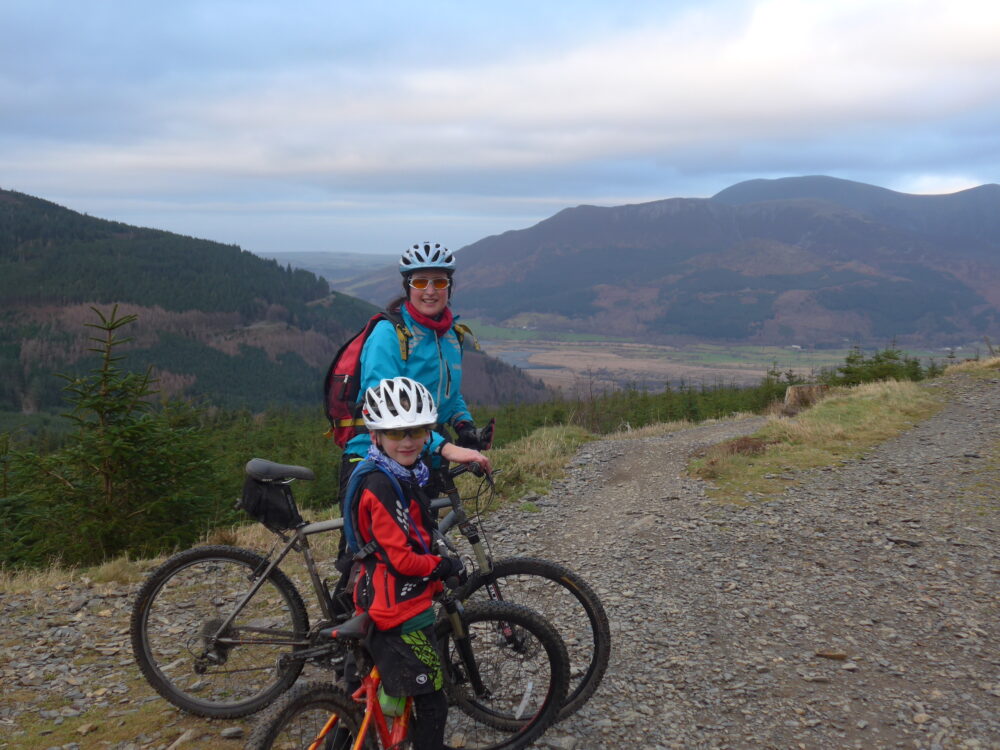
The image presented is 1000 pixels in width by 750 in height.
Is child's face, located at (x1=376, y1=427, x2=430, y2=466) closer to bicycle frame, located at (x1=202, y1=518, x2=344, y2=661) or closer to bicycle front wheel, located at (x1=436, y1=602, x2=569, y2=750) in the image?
bicycle frame, located at (x1=202, y1=518, x2=344, y2=661)

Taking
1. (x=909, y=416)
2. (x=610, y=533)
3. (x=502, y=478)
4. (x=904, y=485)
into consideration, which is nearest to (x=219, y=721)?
(x=610, y=533)

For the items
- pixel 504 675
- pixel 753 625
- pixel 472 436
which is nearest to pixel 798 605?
pixel 753 625

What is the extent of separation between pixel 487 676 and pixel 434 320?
216cm

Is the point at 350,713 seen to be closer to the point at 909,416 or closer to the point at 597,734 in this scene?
the point at 597,734

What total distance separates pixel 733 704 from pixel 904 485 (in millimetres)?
6645

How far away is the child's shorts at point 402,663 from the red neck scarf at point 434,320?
1.76 meters

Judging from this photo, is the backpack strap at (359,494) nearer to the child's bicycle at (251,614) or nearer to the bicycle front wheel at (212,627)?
the child's bicycle at (251,614)

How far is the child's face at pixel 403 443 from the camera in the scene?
10.6 feet

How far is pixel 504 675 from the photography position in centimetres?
399

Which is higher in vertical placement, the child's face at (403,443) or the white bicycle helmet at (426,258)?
the white bicycle helmet at (426,258)

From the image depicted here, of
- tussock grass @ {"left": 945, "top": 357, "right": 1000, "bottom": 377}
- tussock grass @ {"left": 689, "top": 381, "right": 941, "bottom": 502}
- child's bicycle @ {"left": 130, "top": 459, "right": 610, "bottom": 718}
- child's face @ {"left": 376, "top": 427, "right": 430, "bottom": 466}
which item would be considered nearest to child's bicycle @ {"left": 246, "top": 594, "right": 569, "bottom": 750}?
child's bicycle @ {"left": 130, "top": 459, "right": 610, "bottom": 718}

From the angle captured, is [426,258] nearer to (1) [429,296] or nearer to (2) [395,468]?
(1) [429,296]

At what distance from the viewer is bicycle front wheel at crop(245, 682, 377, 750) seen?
9.05ft

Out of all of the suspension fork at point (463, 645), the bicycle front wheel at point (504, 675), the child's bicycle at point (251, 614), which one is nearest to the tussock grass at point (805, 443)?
the child's bicycle at point (251, 614)
